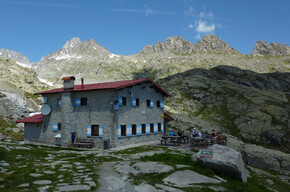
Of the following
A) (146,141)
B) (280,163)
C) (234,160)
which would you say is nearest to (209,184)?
(234,160)

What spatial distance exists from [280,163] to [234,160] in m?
20.1

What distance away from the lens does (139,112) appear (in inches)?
1090

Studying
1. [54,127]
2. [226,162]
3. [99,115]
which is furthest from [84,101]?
[226,162]

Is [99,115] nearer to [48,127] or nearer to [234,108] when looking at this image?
[48,127]

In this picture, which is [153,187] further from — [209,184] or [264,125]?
[264,125]

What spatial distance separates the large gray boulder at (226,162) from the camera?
11.5m

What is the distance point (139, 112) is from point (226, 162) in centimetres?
1692

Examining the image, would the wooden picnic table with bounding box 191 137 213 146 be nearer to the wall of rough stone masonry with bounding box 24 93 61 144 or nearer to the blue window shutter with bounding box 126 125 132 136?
the blue window shutter with bounding box 126 125 132 136

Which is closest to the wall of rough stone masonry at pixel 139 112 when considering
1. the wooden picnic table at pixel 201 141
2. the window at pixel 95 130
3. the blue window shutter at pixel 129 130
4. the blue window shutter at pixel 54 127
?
the blue window shutter at pixel 129 130

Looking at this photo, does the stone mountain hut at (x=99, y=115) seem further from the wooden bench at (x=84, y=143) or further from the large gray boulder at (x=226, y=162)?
the large gray boulder at (x=226, y=162)

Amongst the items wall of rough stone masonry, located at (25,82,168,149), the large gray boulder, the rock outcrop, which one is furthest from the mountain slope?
the large gray boulder

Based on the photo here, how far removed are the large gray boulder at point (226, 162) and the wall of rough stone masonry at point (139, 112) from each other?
13.6 m

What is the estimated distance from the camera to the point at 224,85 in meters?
92.7

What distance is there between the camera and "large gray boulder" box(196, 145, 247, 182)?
37.8ft
